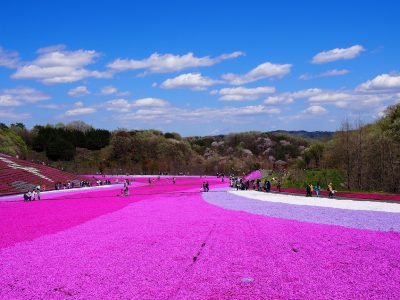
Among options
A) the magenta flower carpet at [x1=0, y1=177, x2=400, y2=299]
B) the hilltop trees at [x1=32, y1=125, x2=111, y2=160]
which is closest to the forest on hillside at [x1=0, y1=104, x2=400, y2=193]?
the hilltop trees at [x1=32, y1=125, x2=111, y2=160]

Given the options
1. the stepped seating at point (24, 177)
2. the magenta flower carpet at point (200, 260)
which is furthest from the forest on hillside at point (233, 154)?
the magenta flower carpet at point (200, 260)

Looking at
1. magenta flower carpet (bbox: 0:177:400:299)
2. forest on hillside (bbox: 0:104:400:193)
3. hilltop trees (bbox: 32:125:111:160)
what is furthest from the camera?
hilltop trees (bbox: 32:125:111:160)

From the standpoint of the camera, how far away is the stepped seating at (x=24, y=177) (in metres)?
51.9

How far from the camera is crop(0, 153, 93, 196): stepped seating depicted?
5188cm

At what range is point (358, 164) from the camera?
1852 inches

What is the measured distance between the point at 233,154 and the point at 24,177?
89825 mm

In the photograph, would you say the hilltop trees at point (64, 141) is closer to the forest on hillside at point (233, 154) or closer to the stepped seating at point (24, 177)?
the forest on hillside at point (233, 154)

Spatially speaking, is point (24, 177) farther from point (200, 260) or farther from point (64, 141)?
point (64, 141)

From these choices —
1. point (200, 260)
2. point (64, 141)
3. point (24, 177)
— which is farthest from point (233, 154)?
point (200, 260)

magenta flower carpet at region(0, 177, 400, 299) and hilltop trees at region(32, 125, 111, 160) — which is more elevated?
hilltop trees at region(32, 125, 111, 160)

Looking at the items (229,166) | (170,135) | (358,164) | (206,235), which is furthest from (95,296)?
(170,135)

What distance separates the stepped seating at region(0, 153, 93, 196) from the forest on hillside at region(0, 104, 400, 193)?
22803 mm

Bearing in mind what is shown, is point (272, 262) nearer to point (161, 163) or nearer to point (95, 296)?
point (95, 296)

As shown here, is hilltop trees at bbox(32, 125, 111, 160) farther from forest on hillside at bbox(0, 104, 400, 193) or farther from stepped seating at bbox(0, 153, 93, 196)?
stepped seating at bbox(0, 153, 93, 196)
